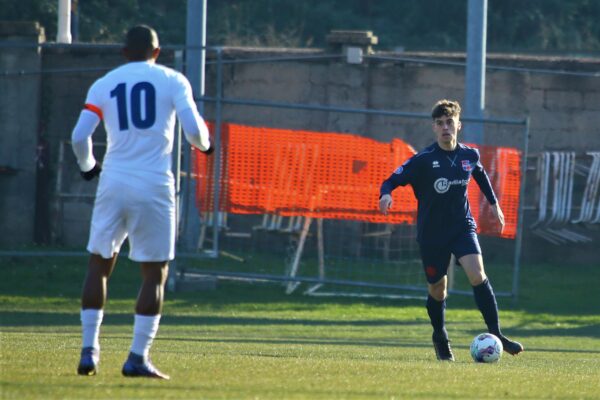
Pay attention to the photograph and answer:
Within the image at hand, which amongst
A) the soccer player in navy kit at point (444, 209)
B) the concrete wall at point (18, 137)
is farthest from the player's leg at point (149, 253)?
the concrete wall at point (18, 137)

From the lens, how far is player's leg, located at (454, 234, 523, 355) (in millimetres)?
9934

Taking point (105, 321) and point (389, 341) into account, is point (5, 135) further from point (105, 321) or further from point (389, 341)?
point (389, 341)

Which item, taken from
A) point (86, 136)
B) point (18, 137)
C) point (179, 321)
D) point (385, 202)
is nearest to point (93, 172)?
point (86, 136)

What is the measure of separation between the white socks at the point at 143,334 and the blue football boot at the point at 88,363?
225mm

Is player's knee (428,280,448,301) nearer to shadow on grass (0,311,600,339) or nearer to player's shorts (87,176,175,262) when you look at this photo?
player's shorts (87,176,175,262)

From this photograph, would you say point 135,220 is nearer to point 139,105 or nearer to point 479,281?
point 139,105

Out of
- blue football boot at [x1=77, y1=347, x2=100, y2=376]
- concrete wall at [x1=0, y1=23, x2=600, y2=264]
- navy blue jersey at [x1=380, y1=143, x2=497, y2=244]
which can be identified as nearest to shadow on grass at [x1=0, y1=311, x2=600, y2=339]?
navy blue jersey at [x1=380, y1=143, x2=497, y2=244]

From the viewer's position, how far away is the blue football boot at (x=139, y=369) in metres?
7.14

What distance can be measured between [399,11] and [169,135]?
3122 cm

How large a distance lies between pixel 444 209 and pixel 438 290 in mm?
676

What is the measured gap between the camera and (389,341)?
13.0 meters

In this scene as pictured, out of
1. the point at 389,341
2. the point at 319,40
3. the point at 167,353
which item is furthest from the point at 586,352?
the point at 319,40

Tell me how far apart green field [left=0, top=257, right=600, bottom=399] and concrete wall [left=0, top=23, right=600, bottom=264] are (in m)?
1.80

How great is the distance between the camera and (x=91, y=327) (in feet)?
24.2
